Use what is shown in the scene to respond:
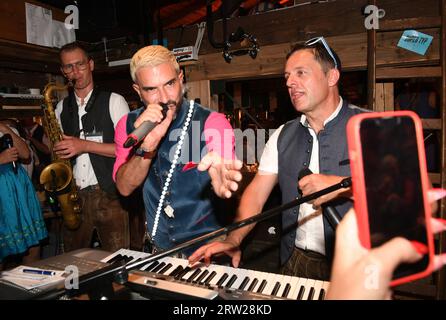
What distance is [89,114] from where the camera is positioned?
3.84 metres

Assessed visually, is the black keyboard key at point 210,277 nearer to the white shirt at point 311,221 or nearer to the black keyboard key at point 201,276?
the black keyboard key at point 201,276

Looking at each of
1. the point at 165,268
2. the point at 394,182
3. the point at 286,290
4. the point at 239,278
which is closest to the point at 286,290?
the point at 286,290

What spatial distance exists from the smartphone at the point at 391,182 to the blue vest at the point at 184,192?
1574mm

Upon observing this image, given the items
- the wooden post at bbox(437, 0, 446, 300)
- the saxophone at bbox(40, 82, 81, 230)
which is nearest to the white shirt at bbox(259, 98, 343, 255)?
the wooden post at bbox(437, 0, 446, 300)

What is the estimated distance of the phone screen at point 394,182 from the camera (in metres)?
0.74

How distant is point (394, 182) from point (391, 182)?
0.01m

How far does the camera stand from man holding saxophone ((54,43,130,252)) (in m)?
3.75

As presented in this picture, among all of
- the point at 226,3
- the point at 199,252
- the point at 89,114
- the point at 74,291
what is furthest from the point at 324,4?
the point at 74,291

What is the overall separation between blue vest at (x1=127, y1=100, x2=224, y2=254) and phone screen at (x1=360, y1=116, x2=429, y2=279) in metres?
1.57

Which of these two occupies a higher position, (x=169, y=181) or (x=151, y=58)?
(x=151, y=58)

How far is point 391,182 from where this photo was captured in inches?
30.5

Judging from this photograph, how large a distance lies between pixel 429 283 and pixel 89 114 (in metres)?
4.07

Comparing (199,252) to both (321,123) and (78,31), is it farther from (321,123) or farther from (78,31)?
(78,31)

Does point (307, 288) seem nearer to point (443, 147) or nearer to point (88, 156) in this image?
point (443, 147)
